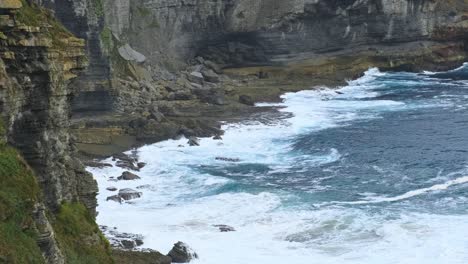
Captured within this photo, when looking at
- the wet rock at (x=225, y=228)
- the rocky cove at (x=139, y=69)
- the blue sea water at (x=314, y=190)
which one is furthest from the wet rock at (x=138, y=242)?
the wet rock at (x=225, y=228)

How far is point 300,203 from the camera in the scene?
40719 mm

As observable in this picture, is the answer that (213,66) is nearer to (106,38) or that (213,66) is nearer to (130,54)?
(130,54)

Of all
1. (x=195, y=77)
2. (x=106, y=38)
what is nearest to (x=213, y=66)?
(x=195, y=77)

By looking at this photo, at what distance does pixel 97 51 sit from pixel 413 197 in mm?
30895

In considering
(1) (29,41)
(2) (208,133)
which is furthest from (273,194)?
(1) (29,41)

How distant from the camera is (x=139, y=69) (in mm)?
73750

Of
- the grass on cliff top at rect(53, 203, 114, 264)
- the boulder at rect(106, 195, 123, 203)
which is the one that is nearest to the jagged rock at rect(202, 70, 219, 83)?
the boulder at rect(106, 195, 123, 203)

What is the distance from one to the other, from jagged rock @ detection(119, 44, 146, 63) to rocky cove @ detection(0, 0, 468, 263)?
0.19 m

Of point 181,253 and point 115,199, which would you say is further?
point 115,199

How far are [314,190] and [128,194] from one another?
1018 cm

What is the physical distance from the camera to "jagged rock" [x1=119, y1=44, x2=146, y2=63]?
72.5 meters

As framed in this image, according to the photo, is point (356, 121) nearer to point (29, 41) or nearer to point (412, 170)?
point (412, 170)

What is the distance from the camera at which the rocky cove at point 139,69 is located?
2197 centimetres

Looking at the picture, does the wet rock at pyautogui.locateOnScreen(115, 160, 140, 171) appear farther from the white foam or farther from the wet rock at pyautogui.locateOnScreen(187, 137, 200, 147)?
the white foam
